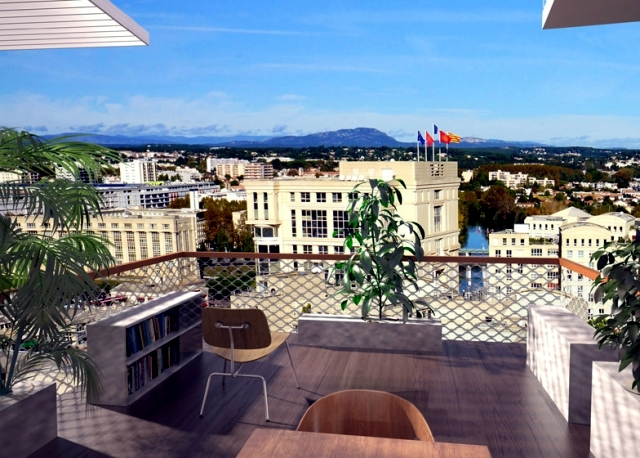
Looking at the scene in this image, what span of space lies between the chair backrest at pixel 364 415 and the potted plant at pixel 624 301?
3.26 ft

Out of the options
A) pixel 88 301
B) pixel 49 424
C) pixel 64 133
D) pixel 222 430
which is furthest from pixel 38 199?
pixel 222 430

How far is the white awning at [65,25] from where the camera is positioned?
3.24m

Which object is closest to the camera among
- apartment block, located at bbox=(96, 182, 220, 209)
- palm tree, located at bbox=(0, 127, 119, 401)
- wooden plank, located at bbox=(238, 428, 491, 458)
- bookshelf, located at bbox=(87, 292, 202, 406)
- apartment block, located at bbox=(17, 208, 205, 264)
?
wooden plank, located at bbox=(238, 428, 491, 458)

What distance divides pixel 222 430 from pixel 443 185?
565 inches

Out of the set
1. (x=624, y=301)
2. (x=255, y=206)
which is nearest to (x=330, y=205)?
(x=255, y=206)

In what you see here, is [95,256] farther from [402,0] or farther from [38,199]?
[402,0]

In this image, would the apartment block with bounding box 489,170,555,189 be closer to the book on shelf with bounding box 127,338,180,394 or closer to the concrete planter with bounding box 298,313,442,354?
the concrete planter with bounding box 298,313,442,354

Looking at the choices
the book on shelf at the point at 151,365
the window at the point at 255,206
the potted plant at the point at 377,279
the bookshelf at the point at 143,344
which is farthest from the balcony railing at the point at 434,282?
the window at the point at 255,206

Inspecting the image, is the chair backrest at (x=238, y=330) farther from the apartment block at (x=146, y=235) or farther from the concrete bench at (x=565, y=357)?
the concrete bench at (x=565, y=357)

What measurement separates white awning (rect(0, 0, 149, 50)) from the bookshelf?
1.78 metres

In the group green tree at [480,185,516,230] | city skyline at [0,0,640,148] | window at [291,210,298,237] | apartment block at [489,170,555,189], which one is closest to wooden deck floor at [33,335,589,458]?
green tree at [480,185,516,230]

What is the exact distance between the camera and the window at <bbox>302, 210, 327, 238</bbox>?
1886 cm

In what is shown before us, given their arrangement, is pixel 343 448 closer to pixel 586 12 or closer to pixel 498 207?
pixel 586 12

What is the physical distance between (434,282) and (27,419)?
321 centimetres
